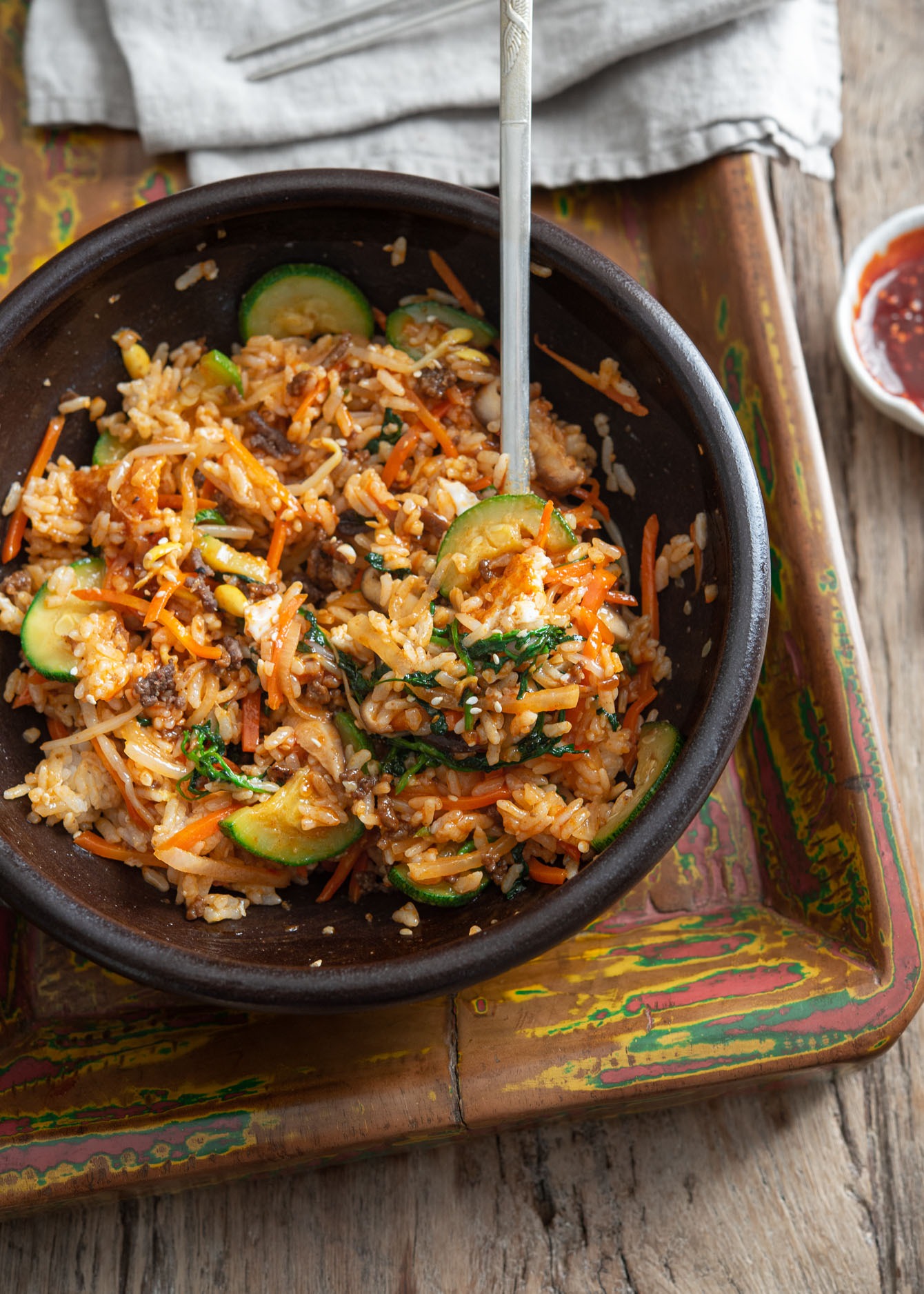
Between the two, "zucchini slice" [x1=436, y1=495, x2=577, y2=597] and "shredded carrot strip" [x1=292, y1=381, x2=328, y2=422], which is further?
"shredded carrot strip" [x1=292, y1=381, x2=328, y2=422]

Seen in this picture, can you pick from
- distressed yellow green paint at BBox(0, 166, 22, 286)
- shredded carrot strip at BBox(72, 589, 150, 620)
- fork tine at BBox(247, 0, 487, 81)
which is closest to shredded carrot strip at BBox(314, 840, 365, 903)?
shredded carrot strip at BBox(72, 589, 150, 620)

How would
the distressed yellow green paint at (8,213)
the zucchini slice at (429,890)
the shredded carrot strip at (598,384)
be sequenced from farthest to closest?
the distressed yellow green paint at (8,213)
the shredded carrot strip at (598,384)
the zucchini slice at (429,890)

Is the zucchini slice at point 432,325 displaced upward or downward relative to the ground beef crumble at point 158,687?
upward

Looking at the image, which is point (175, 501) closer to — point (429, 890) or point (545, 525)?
point (545, 525)

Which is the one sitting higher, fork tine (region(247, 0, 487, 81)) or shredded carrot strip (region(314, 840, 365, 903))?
fork tine (region(247, 0, 487, 81))

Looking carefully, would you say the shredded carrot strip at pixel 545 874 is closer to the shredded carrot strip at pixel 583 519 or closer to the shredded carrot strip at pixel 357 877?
the shredded carrot strip at pixel 357 877

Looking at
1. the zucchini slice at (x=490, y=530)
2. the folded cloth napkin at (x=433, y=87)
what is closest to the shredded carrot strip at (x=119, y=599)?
the zucchini slice at (x=490, y=530)

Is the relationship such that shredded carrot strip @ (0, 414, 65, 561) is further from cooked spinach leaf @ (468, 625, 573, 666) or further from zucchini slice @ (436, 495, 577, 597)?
cooked spinach leaf @ (468, 625, 573, 666)
